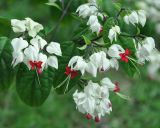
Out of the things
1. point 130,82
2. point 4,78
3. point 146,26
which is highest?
point 146,26

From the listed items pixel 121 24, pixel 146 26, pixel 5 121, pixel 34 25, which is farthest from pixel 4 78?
pixel 5 121

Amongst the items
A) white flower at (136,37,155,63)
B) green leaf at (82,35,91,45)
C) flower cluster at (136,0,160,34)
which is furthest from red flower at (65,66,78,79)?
flower cluster at (136,0,160,34)

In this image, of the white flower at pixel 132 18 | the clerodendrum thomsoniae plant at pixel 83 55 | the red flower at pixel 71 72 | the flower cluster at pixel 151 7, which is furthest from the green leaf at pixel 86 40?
the flower cluster at pixel 151 7

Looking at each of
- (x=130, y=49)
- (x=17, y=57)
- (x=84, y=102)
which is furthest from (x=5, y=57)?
(x=130, y=49)

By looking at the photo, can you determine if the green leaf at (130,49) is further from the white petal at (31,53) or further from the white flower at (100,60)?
the white petal at (31,53)

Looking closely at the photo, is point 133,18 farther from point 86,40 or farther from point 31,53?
point 31,53

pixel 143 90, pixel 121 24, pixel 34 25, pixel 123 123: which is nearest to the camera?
pixel 34 25

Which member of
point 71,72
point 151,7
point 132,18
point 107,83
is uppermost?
point 132,18

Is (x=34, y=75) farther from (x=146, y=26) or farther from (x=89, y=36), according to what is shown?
(x=146, y=26)
